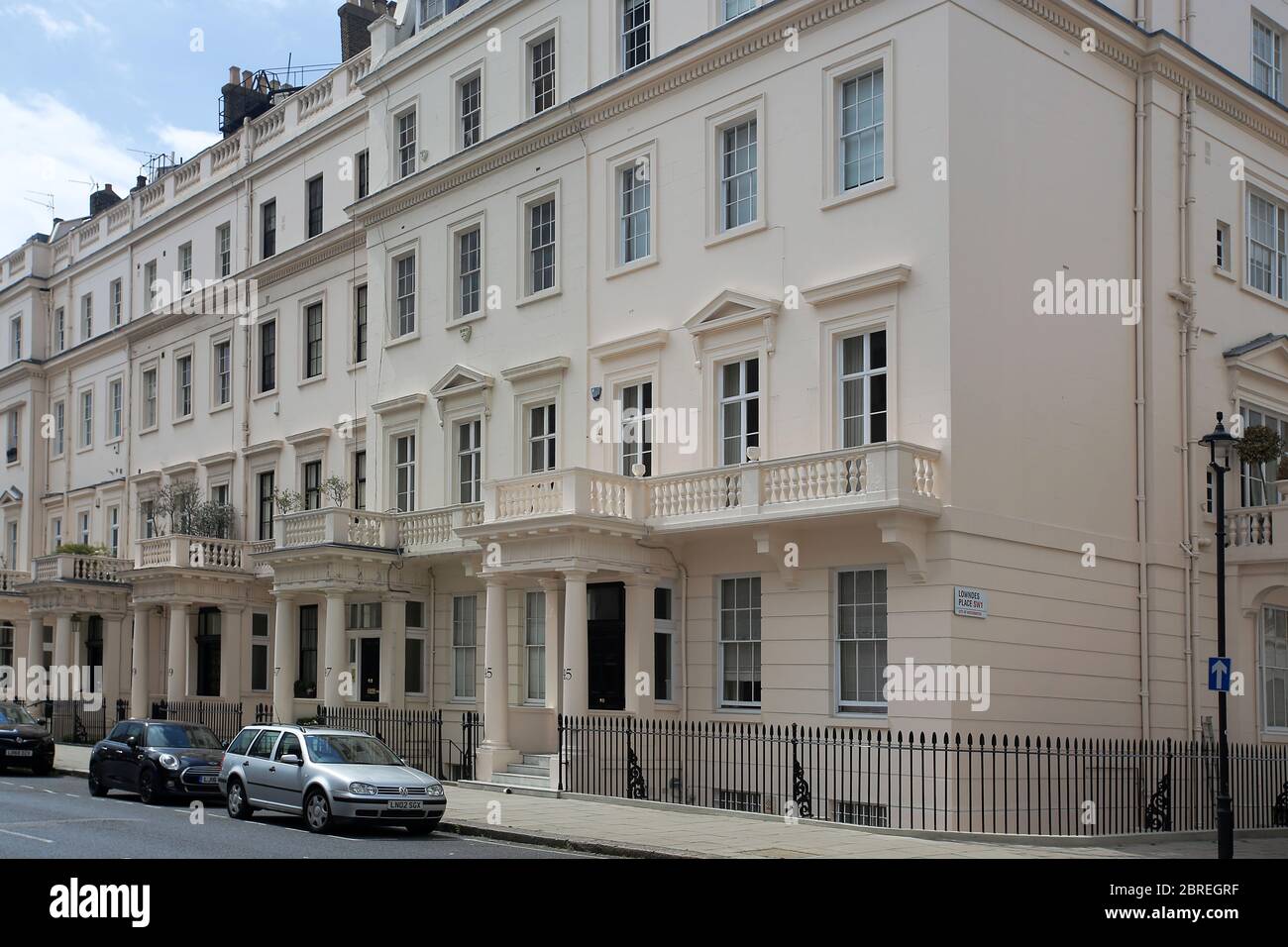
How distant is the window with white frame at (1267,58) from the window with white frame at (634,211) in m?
12.4

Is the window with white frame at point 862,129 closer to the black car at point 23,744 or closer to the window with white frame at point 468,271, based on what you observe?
the window with white frame at point 468,271

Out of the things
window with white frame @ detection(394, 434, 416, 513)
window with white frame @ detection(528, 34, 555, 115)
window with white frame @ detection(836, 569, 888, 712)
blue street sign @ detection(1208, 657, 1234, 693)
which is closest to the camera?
blue street sign @ detection(1208, 657, 1234, 693)

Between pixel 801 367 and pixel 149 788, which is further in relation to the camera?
pixel 149 788

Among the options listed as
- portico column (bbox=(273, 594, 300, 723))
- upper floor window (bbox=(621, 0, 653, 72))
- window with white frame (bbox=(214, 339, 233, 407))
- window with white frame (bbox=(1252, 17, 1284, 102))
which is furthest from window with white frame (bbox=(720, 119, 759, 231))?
window with white frame (bbox=(214, 339, 233, 407))

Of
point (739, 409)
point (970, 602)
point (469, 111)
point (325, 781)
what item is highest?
point (469, 111)

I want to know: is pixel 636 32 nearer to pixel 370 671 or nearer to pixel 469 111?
pixel 469 111

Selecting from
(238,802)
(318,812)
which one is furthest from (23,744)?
(318,812)

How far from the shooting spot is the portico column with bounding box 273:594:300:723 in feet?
106

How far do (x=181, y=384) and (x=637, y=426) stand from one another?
2121 cm

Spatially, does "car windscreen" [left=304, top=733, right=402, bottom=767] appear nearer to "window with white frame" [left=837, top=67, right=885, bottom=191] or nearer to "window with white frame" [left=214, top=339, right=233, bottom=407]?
"window with white frame" [left=837, top=67, right=885, bottom=191]

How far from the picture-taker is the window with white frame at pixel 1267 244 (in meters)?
27.9

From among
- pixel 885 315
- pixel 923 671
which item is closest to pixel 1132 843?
pixel 923 671

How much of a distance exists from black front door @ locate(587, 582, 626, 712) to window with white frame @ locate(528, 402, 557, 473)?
3254 mm

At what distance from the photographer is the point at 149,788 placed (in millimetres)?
24250
